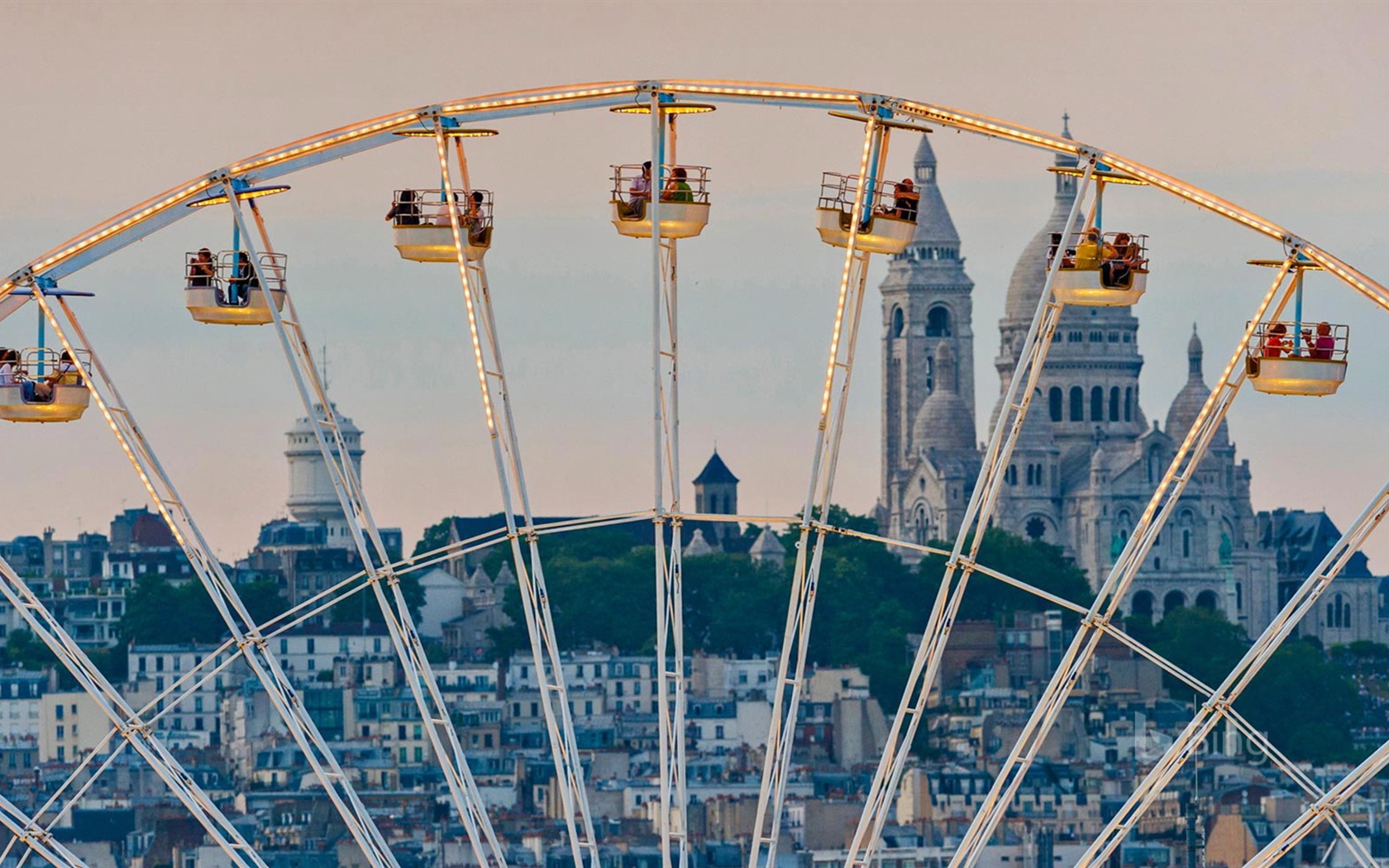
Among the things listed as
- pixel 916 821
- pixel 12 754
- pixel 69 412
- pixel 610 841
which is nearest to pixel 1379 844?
pixel 916 821

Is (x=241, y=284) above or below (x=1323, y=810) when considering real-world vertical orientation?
above

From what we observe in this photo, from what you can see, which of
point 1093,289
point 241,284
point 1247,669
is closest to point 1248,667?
point 1247,669

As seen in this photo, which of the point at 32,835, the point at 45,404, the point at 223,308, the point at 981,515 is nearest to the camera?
the point at 32,835

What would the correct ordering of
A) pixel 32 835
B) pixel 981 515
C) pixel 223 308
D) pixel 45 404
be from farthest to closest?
pixel 45 404 < pixel 223 308 < pixel 981 515 < pixel 32 835

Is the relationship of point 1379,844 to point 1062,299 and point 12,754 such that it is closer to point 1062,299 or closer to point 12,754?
point 12,754

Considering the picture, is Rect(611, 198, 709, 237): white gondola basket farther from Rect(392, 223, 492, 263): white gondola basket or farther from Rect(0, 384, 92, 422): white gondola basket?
Rect(0, 384, 92, 422): white gondola basket

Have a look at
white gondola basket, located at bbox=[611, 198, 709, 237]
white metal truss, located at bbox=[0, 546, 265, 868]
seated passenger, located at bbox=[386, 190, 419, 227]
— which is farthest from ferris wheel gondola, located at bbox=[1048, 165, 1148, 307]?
white metal truss, located at bbox=[0, 546, 265, 868]

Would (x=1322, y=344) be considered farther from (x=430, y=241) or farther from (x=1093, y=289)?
(x=430, y=241)
